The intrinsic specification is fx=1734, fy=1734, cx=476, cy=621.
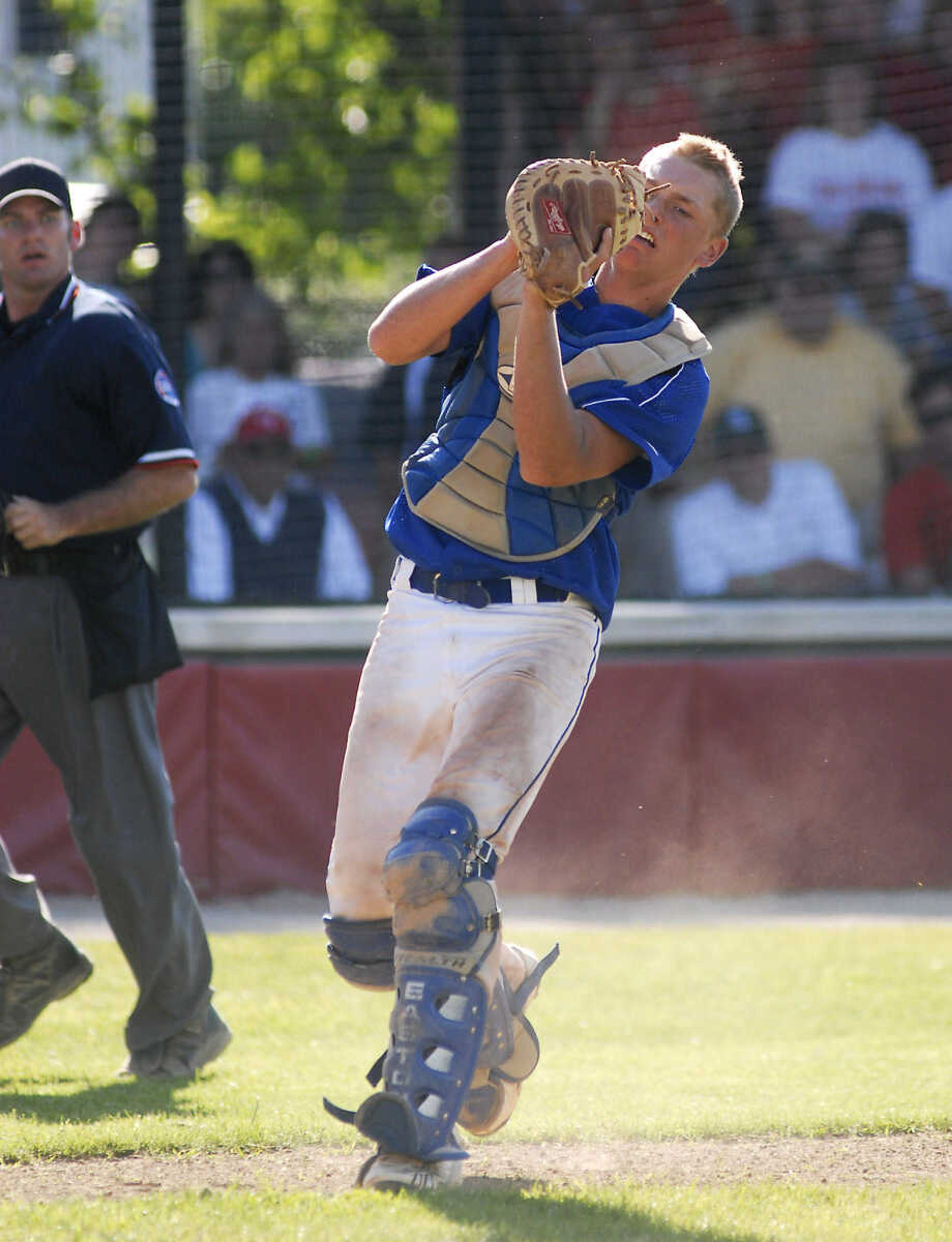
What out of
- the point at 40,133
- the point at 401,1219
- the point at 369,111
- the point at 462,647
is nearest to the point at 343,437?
the point at 40,133

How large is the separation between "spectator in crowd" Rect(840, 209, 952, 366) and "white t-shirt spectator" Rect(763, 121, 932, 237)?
140 mm

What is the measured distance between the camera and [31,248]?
4852 millimetres

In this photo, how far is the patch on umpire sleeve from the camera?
4812 millimetres

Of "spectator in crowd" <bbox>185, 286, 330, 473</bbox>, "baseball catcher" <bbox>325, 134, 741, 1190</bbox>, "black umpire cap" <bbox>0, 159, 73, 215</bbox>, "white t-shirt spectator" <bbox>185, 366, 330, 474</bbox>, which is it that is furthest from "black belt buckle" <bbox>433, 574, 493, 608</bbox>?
"spectator in crowd" <bbox>185, 286, 330, 473</bbox>

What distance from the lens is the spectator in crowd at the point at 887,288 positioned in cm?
895

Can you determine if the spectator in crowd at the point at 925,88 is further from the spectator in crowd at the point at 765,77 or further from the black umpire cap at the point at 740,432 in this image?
the black umpire cap at the point at 740,432

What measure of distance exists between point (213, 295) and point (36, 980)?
4825 millimetres

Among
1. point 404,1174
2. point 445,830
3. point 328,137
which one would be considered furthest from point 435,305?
point 328,137

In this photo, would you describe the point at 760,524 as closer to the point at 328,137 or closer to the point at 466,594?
the point at 466,594

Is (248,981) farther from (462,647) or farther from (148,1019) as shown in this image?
(462,647)

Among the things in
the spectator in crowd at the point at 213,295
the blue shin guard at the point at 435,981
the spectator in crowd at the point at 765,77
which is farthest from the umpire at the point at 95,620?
the spectator in crowd at the point at 765,77

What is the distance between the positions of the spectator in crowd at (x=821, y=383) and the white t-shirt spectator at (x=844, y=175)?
528mm

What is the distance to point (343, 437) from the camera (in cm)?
917

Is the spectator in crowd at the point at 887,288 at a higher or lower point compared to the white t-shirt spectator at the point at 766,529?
Answer: higher
